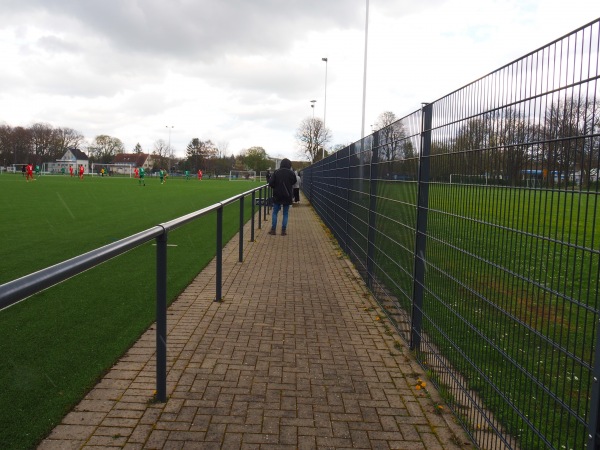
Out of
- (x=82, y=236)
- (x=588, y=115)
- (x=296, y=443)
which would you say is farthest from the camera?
(x=82, y=236)

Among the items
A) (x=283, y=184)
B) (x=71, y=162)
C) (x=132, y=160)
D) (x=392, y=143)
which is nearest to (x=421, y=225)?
(x=392, y=143)

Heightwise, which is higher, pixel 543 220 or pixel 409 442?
pixel 543 220

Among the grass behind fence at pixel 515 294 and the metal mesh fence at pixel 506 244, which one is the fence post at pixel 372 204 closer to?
the metal mesh fence at pixel 506 244

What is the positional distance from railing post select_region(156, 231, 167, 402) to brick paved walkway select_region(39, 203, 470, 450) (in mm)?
114

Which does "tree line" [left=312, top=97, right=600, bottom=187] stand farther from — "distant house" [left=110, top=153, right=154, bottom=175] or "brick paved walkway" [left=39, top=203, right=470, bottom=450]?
"distant house" [left=110, top=153, right=154, bottom=175]

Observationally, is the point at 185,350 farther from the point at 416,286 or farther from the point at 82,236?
the point at 82,236

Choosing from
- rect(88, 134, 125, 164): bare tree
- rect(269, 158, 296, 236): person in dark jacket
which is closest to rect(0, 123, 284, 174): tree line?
rect(88, 134, 125, 164): bare tree

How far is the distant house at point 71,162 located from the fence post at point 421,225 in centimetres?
11265

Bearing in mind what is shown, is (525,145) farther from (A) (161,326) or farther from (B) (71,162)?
(B) (71,162)

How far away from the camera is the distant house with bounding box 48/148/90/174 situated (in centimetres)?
A: 11183

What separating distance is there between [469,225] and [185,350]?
98.5 inches

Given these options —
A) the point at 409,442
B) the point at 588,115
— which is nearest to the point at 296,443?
the point at 409,442

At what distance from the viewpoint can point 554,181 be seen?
7.18 ft

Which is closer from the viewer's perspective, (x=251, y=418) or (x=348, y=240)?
(x=251, y=418)
